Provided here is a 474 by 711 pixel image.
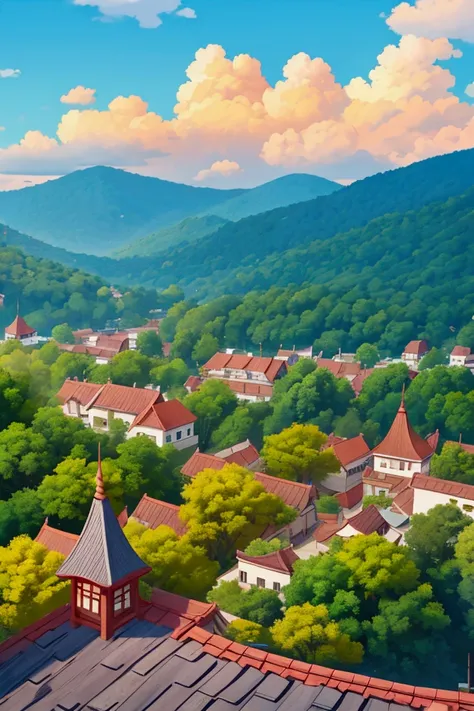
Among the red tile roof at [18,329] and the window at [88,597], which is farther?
the red tile roof at [18,329]

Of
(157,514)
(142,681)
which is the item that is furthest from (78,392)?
(142,681)

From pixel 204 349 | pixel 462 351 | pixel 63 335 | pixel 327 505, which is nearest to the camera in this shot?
pixel 327 505

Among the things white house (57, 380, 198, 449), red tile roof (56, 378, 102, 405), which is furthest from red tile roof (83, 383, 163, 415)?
red tile roof (56, 378, 102, 405)

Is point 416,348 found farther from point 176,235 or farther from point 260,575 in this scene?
point 176,235

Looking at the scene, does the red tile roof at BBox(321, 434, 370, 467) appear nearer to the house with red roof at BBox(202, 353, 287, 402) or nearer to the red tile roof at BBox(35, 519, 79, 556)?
the house with red roof at BBox(202, 353, 287, 402)

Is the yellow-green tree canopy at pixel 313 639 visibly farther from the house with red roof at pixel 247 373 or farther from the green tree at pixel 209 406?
the house with red roof at pixel 247 373

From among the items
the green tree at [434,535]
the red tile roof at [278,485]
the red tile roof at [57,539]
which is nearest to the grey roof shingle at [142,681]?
the red tile roof at [57,539]
